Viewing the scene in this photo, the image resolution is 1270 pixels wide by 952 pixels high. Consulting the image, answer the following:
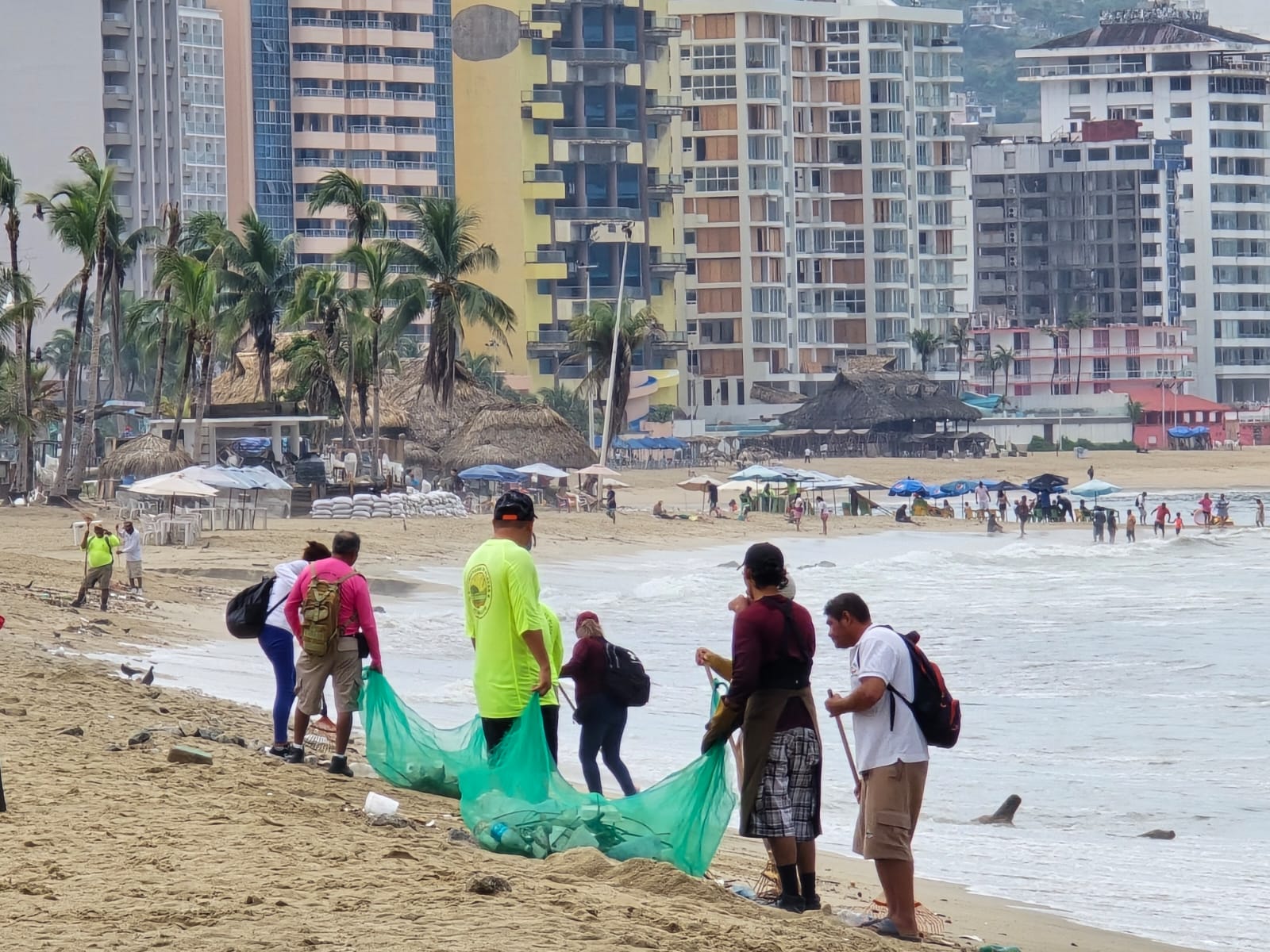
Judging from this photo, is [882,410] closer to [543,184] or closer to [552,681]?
[543,184]

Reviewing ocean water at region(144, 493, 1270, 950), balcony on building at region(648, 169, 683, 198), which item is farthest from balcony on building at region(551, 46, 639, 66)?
ocean water at region(144, 493, 1270, 950)

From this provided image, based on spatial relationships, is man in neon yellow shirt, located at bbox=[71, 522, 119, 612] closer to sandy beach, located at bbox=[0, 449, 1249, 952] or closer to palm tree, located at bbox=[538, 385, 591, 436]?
sandy beach, located at bbox=[0, 449, 1249, 952]

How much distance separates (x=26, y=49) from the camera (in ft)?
287

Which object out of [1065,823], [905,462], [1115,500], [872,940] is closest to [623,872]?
[872,940]

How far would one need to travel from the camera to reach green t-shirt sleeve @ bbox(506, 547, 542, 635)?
7.18m

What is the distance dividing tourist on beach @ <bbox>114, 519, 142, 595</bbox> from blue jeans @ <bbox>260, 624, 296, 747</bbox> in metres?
11.2

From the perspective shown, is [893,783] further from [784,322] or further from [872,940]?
[784,322]

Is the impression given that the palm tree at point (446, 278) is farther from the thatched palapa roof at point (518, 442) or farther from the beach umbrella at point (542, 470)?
the beach umbrella at point (542, 470)

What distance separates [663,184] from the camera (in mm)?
96062

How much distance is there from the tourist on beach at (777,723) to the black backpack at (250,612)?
10.2 feet

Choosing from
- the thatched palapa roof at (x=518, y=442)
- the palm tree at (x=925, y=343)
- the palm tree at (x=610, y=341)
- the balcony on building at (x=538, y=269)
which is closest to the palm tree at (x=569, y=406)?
the balcony on building at (x=538, y=269)

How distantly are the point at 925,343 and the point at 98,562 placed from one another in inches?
3483

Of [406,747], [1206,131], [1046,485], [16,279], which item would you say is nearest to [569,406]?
[1046,485]

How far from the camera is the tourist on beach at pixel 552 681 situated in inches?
292
